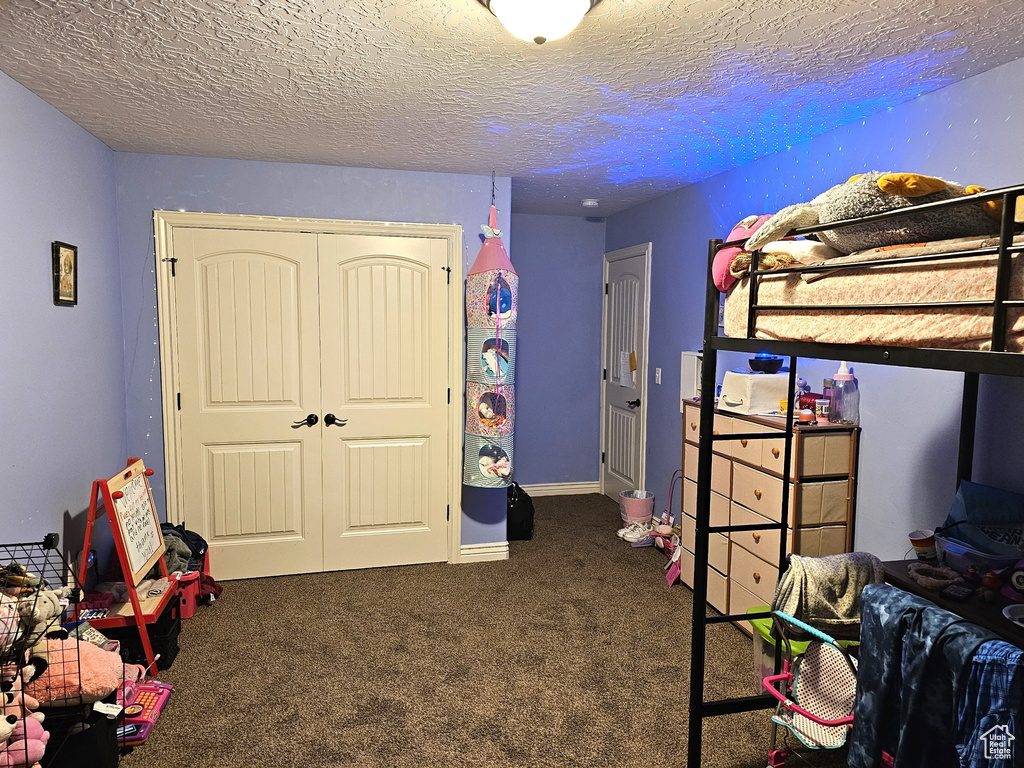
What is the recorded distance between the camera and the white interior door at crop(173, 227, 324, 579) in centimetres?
362

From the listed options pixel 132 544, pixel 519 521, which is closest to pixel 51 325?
pixel 132 544

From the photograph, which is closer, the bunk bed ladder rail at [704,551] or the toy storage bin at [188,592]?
the bunk bed ladder rail at [704,551]

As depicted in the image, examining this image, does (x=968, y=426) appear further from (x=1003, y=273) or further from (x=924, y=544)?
(x=1003, y=273)

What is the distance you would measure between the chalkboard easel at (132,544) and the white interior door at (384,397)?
989mm

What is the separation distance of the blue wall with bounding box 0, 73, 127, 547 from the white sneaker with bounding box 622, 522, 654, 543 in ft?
9.94

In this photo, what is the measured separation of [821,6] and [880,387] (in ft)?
5.20

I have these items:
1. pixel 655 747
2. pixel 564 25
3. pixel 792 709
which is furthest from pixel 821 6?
pixel 655 747

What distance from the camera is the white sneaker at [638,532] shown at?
443cm

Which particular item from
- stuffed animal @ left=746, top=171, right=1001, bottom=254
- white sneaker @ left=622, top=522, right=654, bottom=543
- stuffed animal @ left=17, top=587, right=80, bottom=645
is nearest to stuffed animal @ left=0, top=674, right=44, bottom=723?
stuffed animal @ left=17, top=587, right=80, bottom=645

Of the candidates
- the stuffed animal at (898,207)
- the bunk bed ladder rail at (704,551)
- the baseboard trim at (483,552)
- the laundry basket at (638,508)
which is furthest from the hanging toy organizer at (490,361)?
the stuffed animal at (898,207)

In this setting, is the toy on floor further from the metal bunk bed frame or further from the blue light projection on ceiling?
the blue light projection on ceiling

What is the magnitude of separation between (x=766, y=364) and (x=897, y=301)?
201 centimetres

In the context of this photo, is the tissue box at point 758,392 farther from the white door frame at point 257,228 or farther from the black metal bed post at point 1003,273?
the black metal bed post at point 1003,273

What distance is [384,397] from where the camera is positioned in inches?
153
